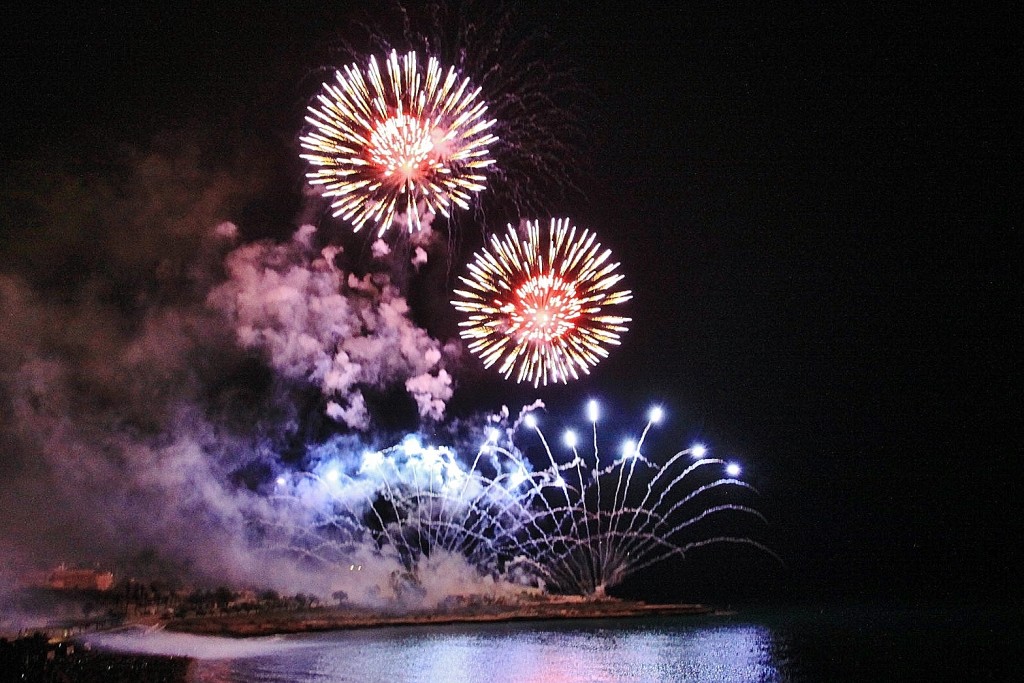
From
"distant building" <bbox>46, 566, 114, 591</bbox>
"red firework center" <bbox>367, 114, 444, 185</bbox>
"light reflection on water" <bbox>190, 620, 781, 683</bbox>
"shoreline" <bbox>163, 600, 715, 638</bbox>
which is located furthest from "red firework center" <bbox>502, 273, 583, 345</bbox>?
"distant building" <bbox>46, 566, 114, 591</bbox>

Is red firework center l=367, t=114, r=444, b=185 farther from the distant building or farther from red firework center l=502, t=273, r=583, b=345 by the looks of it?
the distant building

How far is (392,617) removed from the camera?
43.2m

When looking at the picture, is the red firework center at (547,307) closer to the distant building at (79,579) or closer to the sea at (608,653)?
the sea at (608,653)

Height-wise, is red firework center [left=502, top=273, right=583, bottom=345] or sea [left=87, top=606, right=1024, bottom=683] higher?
red firework center [left=502, top=273, right=583, bottom=345]

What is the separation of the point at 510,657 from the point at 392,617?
18.8 m

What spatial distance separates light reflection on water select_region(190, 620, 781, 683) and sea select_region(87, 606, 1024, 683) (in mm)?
38

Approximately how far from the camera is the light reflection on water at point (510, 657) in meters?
20.9

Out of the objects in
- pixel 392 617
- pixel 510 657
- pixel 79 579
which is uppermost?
pixel 79 579

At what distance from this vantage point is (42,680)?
14.9m

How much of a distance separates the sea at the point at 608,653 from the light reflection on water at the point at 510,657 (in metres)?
0.04

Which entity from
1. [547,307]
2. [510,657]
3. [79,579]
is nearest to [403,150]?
[547,307]

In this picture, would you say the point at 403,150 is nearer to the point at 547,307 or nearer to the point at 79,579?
the point at 547,307

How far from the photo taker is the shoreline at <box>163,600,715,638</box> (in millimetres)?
34281

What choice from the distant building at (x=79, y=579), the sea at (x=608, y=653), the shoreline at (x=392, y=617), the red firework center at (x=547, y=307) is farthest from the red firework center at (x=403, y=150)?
the distant building at (x=79, y=579)
